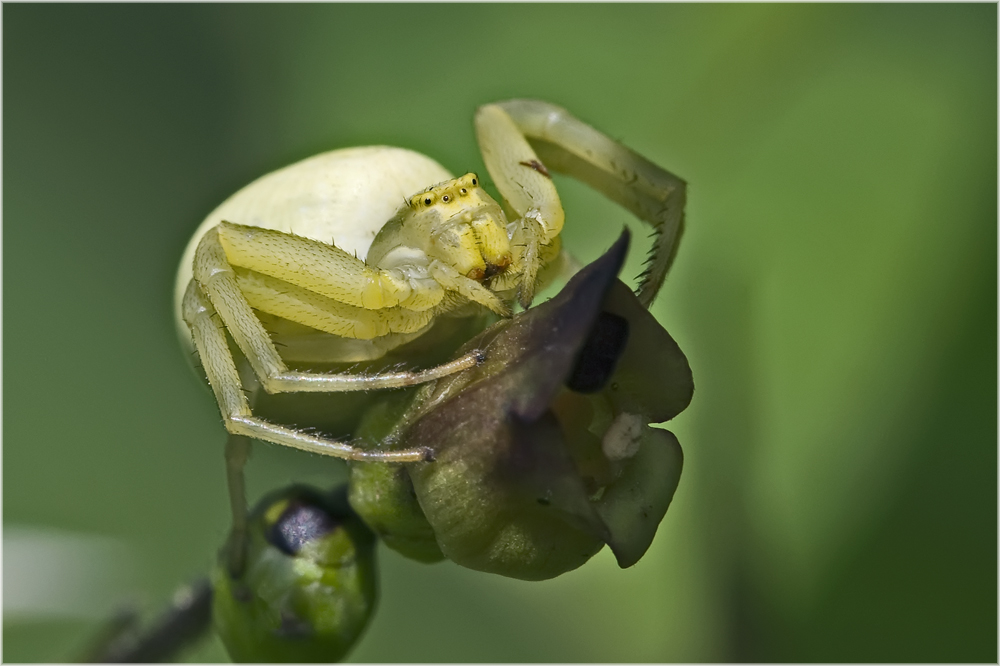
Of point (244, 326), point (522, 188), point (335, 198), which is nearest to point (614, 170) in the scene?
point (522, 188)

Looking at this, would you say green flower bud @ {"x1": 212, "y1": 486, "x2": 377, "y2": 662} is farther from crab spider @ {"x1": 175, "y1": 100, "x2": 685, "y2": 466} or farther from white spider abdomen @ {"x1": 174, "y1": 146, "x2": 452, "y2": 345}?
white spider abdomen @ {"x1": 174, "y1": 146, "x2": 452, "y2": 345}

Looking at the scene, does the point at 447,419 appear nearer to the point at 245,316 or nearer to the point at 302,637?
the point at 302,637

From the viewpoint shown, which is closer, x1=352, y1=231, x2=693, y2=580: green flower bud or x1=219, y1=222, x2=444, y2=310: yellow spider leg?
x1=352, y1=231, x2=693, y2=580: green flower bud

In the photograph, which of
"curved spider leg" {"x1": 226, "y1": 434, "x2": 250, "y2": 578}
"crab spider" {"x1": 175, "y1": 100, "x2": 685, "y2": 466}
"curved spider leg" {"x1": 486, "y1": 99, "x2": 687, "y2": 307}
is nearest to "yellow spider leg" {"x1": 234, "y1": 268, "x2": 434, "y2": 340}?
"crab spider" {"x1": 175, "y1": 100, "x2": 685, "y2": 466}

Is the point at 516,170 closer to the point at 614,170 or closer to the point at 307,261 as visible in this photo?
the point at 614,170

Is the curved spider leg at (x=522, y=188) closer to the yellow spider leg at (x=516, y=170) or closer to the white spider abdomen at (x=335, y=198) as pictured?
the yellow spider leg at (x=516, y=170)

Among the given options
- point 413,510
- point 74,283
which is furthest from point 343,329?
point 74,283

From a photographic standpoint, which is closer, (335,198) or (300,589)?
(300,589)
